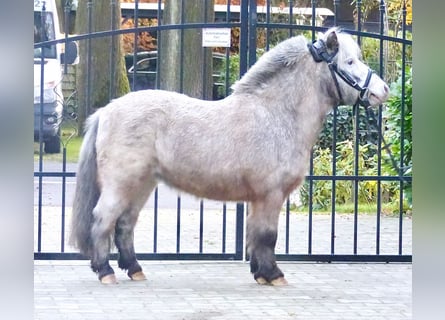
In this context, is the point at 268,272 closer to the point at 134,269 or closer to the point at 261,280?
the point at 261,280

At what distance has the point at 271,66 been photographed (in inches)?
290

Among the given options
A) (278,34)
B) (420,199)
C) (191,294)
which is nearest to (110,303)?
(191,294)

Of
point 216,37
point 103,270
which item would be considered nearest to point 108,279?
point 103,270

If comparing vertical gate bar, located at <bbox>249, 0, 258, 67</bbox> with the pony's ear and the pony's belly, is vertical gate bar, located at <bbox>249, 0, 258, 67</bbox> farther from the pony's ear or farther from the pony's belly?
the pony's belly

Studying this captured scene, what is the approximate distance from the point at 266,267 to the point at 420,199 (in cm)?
576

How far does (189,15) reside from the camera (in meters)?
13.8

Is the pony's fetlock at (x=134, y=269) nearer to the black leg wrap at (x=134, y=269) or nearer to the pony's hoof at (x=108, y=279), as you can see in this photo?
the black leg wrap at (x=134, y=269)

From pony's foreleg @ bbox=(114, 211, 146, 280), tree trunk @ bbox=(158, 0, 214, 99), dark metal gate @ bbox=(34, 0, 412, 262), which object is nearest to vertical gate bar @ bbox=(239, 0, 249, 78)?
dark metal gate @ bbox=(34, 0, 412, 262)

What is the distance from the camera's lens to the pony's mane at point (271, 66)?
7.34 metres

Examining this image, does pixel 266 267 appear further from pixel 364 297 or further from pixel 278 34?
pixel 278 34

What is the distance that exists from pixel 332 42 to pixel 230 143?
1.18 m

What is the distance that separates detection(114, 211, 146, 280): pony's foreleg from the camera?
291 inches

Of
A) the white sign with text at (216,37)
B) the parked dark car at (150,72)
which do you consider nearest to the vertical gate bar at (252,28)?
the white sign with text at (216,37)

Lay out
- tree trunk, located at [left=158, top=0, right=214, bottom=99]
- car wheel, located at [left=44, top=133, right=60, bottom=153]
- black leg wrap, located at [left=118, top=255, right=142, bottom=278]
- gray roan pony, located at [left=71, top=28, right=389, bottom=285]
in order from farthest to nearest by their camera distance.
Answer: car wheel, located at [left=44, top=133, right=60, bottom=153] → tree trunk, located at [left=158, top=0, right=214, bottom=99] → black leg wrap, located at [left=118, top=255, right=142, bottom=278] → gray roan pony, located at [left=71, top=28, right=389, bottom=285]
